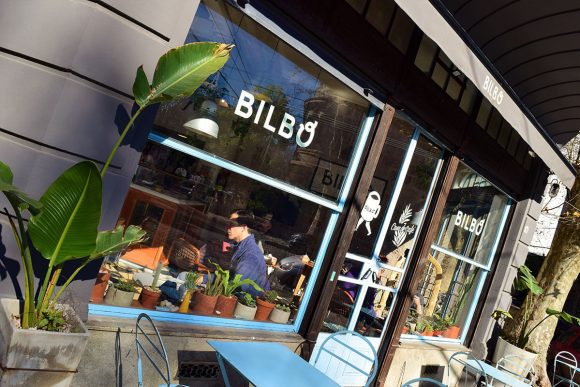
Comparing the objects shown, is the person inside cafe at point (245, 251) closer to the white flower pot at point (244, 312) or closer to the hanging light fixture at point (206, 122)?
the white flower pot at point (244, 312)

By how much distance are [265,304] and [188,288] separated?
2.66ft

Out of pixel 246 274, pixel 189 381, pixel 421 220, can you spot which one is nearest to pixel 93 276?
pixel 189 381

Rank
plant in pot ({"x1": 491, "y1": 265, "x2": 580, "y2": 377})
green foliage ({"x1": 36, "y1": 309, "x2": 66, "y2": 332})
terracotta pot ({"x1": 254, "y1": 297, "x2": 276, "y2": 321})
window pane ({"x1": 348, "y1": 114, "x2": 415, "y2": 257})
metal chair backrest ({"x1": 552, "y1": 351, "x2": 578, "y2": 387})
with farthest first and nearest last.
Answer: plant in pot ({"x1": 491, "y1": 265, "x2": 580, "y2": 377})
metal chair backrest ({"x1": 552, "y1": 351, "x2": 578, "y2": 387})
window pane ({"x1": 348, "y1": 114, "x2": 415, "y2": 257})
terracotta pot ({"x1": 254, "y1": 297, "x2": 276, "y2": 321})
green foliage ({"x1": 36, "y1": 309, "x2": 66, "y2": 332})

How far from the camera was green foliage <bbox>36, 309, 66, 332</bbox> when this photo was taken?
228cm

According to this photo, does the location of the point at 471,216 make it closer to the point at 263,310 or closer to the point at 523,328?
the point at 523,328

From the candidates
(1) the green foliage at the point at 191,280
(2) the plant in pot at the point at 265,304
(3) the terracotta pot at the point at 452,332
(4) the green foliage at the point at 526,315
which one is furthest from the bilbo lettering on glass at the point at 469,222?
(1) the green foliage at the point at 191,280

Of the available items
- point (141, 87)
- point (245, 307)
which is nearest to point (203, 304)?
point (245, 307)

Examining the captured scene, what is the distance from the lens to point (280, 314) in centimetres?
431

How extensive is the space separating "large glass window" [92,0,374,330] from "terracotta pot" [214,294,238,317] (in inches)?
0.4

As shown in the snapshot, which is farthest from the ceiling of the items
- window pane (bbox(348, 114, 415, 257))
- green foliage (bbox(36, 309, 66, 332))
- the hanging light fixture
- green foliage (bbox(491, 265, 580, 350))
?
green foliage (bbox(36, 309, 66, 332))

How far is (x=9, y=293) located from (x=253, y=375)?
4.51 ft

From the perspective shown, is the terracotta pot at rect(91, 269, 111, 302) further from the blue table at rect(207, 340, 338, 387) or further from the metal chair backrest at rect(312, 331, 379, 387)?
the metal chair backrest at rect(312, 331, 379, 387)

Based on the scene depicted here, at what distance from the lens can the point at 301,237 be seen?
4.30 metres

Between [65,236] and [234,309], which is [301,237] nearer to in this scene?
[234,309]
